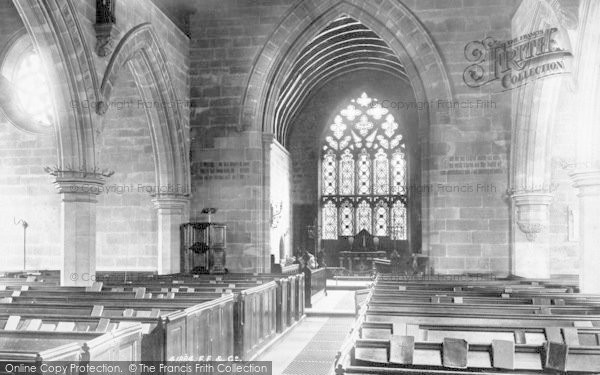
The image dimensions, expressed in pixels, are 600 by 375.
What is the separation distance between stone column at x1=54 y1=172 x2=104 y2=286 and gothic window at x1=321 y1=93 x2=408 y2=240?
1457 cm

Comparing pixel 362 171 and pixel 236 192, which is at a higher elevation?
pixel 362 171

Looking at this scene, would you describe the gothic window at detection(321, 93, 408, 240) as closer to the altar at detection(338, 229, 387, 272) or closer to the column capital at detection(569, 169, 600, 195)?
the altar at detection(338, 229, 387, 272)

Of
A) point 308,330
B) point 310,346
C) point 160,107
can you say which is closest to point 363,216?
point 160,107

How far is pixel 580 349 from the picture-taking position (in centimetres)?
386

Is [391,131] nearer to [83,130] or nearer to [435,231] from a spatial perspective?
[435,231]

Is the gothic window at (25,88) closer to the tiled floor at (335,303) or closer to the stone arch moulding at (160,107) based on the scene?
the stone arch moulding at (160,107)

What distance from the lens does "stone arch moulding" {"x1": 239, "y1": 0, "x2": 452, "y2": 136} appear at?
13797 mm

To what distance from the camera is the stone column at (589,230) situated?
8305 millimetres

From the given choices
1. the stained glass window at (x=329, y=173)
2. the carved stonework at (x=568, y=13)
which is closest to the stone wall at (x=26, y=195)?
the carved stonework at (x=568, y=13)

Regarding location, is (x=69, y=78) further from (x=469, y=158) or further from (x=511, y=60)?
(x=511, y=60)

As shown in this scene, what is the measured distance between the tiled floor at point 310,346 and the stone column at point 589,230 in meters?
3.08

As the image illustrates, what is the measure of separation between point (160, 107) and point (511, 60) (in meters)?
7.24

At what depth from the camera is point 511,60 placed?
13320 millimetres

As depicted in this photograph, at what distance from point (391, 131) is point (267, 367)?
17.6 meters
